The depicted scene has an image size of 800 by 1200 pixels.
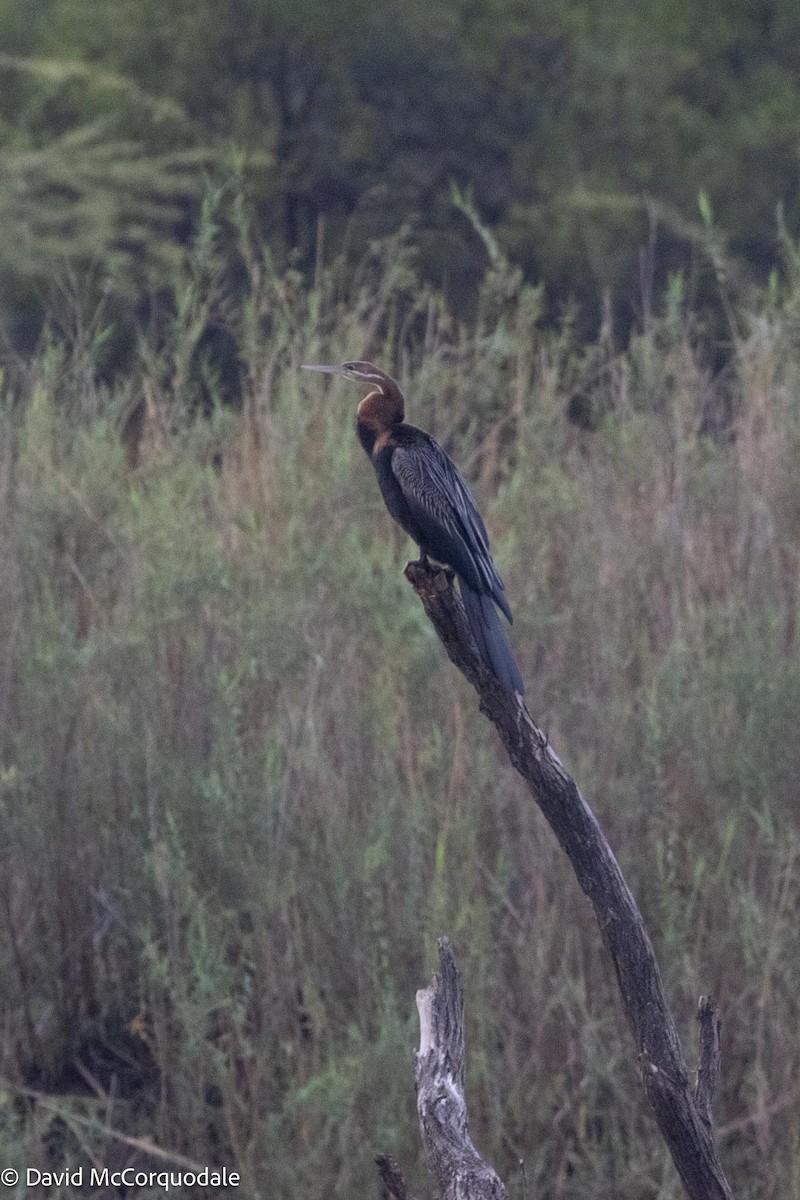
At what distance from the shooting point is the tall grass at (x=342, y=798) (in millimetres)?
2773

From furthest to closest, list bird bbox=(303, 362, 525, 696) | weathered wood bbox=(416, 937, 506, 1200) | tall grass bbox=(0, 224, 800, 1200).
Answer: tall grass bbox=(0, 224, 800, 1200) → bird bbox=(303, 362, 525, 696) → weathered wood bbox=(416, 937, 506, 1200)

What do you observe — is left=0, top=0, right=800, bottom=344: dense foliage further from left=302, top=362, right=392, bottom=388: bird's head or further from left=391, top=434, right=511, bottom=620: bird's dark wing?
left=391, top=434, right=511, bottom=620: bird's dark wing

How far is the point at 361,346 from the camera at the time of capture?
4.02 metres

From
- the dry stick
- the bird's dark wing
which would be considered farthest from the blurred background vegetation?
the bird's dark wing

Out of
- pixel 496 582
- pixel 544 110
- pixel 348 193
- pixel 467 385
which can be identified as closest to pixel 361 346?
pixel 467 385

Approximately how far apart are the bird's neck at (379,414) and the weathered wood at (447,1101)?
3.60 ft

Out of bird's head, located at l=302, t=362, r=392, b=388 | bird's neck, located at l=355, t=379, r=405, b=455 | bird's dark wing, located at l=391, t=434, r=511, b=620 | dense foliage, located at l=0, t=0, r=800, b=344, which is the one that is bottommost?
bird's dark wing, located at l=391, t=434, r=511, b=620

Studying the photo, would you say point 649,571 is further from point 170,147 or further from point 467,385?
point 170,147

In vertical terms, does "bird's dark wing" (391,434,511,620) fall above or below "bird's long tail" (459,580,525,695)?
above

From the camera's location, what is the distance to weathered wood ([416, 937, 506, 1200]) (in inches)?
54.9

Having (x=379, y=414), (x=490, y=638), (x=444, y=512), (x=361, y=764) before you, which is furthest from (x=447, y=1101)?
(x=361, y=764)

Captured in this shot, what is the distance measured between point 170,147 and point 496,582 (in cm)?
828

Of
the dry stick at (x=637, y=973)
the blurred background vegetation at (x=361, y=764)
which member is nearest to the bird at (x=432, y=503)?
the dry stick at (x=637, y=973)

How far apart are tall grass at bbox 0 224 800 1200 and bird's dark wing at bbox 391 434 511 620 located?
788 mm
